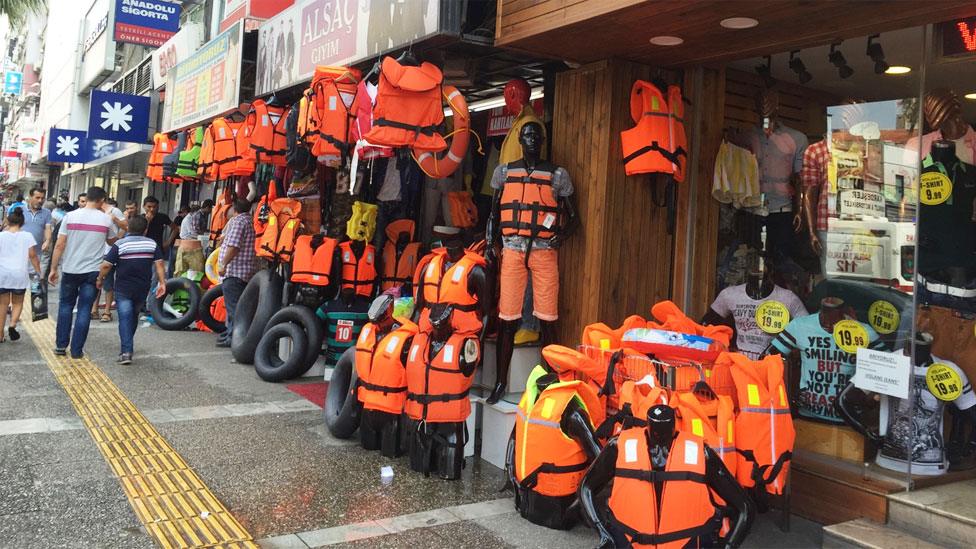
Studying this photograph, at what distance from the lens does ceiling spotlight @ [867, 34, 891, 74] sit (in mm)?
4645

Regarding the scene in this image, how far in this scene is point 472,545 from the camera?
3.78m

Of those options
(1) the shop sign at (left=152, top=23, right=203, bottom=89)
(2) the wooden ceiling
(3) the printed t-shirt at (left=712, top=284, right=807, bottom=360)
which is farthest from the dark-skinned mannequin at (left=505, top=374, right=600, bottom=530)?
(1) the shop sign at (left=152, top=23, right=203, bottom=89)

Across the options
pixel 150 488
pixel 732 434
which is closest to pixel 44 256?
pixel 150 488

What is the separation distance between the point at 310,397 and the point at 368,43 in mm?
3587

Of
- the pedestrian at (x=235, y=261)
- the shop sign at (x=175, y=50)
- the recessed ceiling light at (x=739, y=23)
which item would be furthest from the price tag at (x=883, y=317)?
the shop sign at (x=175, y=50)

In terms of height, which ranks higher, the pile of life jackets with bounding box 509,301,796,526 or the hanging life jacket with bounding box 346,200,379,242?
the hanging life jacket with bounding box 346,200,379,242

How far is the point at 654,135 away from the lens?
5.10 m

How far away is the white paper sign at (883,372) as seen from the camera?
13.7 ft

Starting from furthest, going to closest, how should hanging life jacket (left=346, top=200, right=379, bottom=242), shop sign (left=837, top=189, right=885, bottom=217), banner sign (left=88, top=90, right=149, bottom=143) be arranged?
1. banner sign (left=88, top=90, right=149, bottom=143)
2. hanging life jacket (left=346, top=200, right=379, bottom=242)
3. shop sign (left=837, top=189, right=885, bottom=217)

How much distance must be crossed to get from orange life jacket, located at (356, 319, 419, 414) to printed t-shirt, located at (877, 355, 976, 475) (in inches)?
126

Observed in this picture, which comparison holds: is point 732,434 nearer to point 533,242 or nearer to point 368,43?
point 533,242

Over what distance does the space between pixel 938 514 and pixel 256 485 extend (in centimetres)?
403

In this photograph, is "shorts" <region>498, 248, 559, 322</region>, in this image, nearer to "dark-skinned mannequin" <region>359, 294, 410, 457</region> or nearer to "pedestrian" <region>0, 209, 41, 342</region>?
"dark-skinned mannequin" <region>359, 294, 410, 457</region>

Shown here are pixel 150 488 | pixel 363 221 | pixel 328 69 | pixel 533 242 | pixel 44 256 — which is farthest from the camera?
pixel 44 256
